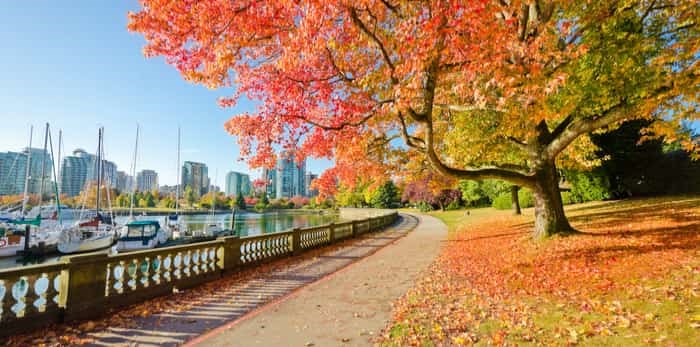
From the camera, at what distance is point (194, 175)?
4934 inches

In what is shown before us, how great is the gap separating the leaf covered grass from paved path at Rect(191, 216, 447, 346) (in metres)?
0.48

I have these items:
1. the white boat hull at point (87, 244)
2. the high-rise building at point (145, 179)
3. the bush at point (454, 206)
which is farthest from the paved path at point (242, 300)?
the high-rise building at point (145, 179)

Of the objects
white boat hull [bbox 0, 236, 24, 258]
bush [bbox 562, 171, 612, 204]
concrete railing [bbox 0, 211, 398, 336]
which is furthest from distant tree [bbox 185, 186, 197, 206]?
concrete railing [bbox 0, 211, 398, 336]

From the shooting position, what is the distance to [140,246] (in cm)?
2711

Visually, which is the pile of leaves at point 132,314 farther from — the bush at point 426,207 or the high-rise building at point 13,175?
the high-rise building at point 13,175

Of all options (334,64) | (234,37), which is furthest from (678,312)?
(234,37)

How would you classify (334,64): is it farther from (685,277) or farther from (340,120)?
(685,277)

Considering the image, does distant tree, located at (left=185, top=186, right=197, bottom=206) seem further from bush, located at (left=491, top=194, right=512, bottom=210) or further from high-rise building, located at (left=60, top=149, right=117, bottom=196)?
bush, located at (left=491, top=194, right=512, bottom=210)

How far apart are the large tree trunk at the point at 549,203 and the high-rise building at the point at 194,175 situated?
127 m

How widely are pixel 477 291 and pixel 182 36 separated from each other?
30.0 feet

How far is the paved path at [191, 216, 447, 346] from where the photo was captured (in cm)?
497

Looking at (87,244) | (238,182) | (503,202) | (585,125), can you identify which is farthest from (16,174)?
(238,182)

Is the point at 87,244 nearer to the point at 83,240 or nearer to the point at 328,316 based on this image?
the point at 83,240

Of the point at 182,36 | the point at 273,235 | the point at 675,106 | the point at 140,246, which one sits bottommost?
the point at 140,246
